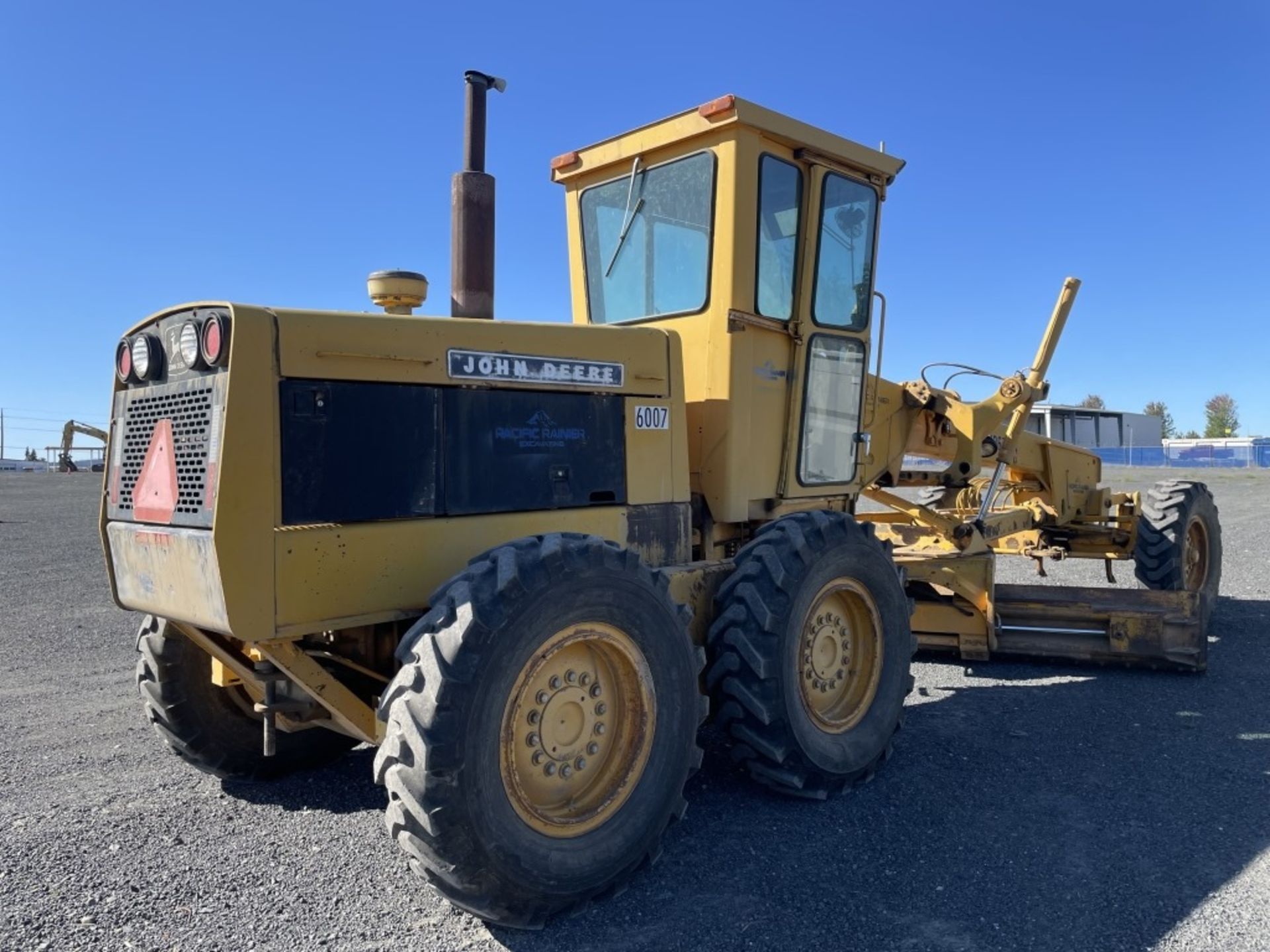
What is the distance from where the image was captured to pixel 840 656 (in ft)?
15.2

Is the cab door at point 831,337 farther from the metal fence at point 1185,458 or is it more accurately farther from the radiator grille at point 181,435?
the metal fence at point 1185,458

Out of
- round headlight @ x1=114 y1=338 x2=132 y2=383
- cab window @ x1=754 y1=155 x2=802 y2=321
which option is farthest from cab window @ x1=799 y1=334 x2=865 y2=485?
round headlight @ x1=114 y1=338 x2=132 y2=383

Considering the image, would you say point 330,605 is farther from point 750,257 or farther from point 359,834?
point 750,257

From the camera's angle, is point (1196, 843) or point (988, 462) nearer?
point (1196, 843)

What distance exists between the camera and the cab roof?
4.51m

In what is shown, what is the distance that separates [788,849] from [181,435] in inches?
107

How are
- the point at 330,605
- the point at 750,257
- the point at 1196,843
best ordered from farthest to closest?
the point at 750,257
the point at 1196,843
the point at 330,605

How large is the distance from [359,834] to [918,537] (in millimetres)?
4673

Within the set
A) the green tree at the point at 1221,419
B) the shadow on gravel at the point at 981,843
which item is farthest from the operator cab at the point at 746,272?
the green tree at the point at 1221,419

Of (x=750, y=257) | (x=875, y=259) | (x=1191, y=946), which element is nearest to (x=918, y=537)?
(x=875, y=259)

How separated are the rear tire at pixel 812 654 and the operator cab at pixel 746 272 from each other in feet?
1.72

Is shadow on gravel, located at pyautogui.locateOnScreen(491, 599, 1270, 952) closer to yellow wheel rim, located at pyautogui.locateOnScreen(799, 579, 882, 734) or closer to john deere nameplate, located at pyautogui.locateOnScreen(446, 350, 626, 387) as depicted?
yellow wheel rim, located at pyautogui.locateOnScreen(799, 579, 882, 734)

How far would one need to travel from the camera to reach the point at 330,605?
10.7 feet

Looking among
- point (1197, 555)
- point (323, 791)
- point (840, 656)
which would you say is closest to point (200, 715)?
point (323, 791)
